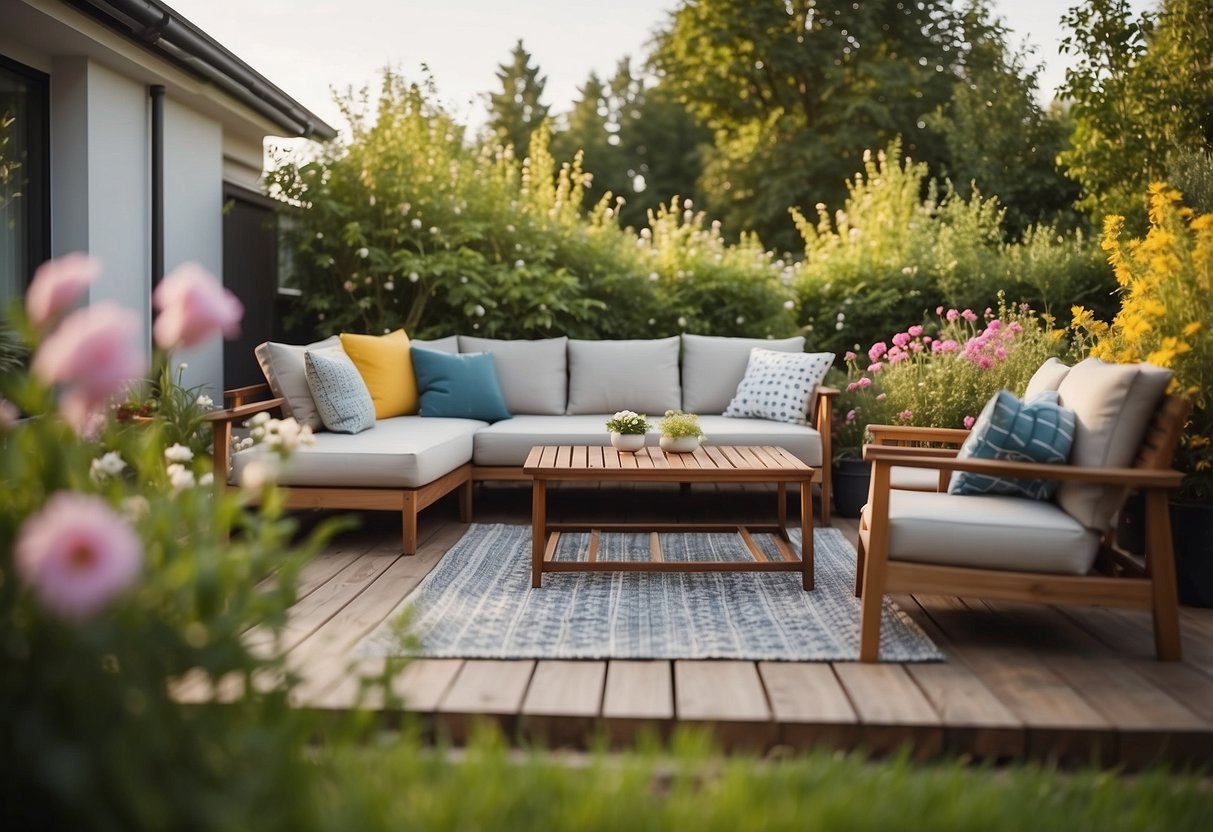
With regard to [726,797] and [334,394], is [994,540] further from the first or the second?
[334,394]

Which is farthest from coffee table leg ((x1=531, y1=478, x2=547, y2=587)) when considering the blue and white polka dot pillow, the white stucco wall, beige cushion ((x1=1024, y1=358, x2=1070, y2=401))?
the white stucco wall

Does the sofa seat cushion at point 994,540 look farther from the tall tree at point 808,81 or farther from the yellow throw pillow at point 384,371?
the tall tree at point 808,81

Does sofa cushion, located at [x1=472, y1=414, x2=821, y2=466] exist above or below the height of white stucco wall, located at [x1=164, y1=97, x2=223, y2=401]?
below

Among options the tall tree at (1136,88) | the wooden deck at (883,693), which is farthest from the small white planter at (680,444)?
the tall tree at (1136,88)

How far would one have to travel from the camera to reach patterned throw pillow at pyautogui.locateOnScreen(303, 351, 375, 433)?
16.1ft

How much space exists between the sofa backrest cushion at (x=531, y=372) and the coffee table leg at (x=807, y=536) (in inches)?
96.6

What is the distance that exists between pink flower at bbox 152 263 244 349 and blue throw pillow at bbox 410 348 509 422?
4004 mm

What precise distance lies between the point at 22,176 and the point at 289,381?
5.38 ft

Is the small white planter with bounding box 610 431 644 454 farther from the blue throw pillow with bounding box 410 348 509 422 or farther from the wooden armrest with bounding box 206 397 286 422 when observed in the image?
the wooden armrest with bounding box 206 397 286 422

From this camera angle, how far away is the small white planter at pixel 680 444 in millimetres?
4398

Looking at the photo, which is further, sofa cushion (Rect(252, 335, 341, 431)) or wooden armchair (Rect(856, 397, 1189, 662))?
sofa cushion (Rect(252, 335, 341, 431))

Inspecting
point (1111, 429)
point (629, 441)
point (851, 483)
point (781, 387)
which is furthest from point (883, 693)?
point (781, 387)

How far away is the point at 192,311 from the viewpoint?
163cm

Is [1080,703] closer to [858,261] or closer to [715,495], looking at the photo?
[715,495]
